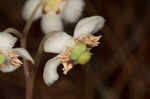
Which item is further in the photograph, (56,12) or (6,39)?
(56,12)

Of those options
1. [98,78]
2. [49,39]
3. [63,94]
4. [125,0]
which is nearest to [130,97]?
[98,78]

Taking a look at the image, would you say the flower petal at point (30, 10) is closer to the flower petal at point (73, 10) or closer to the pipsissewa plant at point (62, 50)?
the flower petal at point (73, 10)

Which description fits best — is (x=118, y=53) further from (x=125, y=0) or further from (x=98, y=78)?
(x=125, y=0)

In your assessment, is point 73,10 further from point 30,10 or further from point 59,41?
A: point 59,41

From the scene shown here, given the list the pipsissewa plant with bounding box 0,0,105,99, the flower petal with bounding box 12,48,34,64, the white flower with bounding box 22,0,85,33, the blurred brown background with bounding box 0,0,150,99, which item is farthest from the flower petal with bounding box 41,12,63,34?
the blurred brown background with bounding box 0,0,150,99

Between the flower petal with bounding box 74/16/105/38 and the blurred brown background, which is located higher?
the flower petal with bounding box 74/16/105/38

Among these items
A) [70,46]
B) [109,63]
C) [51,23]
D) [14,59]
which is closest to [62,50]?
[70,46]

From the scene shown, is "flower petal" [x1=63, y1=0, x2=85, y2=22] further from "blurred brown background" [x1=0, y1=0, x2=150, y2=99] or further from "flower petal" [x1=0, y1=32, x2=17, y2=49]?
"blurred brown background" [x1=0, y1=0, x2=150, y2=99]
